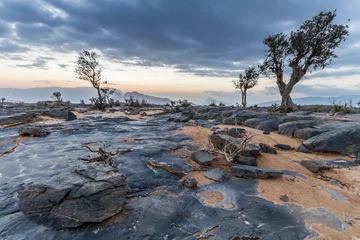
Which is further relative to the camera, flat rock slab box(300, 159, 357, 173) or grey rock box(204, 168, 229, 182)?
flat rock slab box(300, 159, 357, 173)

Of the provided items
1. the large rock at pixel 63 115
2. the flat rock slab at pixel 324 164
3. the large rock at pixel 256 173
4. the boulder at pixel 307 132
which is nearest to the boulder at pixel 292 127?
the boulder at pixel 307 132

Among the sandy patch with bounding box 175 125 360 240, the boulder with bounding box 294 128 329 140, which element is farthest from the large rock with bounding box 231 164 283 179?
Result: the boulder with bounding box 294 128 329 140

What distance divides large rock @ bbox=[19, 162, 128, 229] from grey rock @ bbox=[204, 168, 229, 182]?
102 inches

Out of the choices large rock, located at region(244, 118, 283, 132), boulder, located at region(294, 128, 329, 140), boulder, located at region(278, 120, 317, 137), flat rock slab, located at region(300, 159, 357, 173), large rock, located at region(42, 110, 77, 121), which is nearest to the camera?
flat rock slab, located at region(300, 159, 357, 173)

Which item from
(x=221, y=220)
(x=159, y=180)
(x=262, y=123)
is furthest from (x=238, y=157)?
(x=262, y=123)

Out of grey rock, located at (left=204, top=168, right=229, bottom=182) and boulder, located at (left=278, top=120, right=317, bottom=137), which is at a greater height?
boulder, located at (left=278, top=120, right=317, bottom=137)

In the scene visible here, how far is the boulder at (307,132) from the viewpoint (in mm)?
9297

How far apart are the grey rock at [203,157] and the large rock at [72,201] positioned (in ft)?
10.6

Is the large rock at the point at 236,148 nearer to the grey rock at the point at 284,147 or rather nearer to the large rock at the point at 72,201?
the grey rock at the point at 284,147

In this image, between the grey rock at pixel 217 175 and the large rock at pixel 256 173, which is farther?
the large rock at pixel 256 173

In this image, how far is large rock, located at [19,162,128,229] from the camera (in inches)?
130

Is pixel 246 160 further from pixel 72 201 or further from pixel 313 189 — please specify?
pixel 72 201

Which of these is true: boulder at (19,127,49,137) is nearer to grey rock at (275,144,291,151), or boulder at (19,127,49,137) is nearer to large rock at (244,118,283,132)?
grey rock at (275,144,291,151)

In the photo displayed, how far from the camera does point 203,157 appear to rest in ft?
21.9
